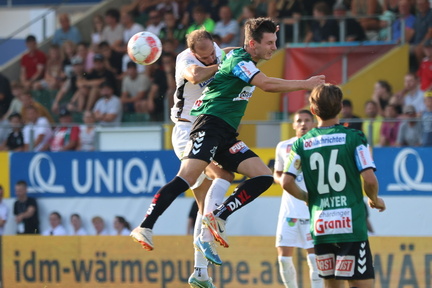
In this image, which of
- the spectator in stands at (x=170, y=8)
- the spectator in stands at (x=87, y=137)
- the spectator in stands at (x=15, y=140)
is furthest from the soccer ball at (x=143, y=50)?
the spectator in stands at (x=170, y=8)

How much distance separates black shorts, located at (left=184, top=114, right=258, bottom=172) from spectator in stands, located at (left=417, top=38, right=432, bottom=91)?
618 cm

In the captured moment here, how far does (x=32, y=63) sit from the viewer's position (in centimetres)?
1892

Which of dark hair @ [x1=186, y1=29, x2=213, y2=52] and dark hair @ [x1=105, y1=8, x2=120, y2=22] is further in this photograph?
dark hair @ [x1=105, y1=8, x2=120, y2=22]

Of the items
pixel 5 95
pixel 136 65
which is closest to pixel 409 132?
pixel 136 65

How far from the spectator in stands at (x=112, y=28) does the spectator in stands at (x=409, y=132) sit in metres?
7.00

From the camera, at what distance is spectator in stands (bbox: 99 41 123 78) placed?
17266 mm

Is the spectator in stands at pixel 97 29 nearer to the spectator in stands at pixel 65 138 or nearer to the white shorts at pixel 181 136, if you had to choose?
the spectator in stands at pixel 65 138

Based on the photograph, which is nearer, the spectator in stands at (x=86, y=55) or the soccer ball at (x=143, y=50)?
the soccer ball at (x=143, y=50)

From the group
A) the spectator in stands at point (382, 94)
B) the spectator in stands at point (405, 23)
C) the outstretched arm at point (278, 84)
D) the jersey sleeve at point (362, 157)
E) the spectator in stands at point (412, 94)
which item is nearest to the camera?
the jersey sleeve at point (362, 157)

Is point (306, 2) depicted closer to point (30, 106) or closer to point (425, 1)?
point (425, 1)

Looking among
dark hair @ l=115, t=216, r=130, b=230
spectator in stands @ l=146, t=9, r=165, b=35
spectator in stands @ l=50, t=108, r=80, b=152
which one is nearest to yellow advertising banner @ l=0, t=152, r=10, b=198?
spectator in stands @ l=50, t=108, r=80, b=152

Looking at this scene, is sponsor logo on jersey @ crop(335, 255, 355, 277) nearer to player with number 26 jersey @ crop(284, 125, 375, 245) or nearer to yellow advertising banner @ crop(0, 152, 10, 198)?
player with number 26 jersey @ crop(284, 125, 375, 245)

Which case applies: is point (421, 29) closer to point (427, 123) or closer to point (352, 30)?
point (352, 30)

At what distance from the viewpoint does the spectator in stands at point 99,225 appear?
14.6 m
